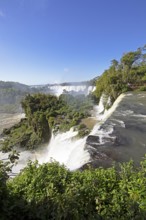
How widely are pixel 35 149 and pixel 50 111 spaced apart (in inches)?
194

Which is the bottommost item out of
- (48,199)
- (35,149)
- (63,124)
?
(35,149)

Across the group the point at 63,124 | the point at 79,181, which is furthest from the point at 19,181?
the point at 63,124

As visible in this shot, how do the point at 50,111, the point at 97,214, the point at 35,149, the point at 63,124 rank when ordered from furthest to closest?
the point at 50,111 → the point at 35,149 → the point at 63,124 → the point at 97,214

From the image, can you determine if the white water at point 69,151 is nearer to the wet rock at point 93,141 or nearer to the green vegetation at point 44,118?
the wet rock at point 93,141

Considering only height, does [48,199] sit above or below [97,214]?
above

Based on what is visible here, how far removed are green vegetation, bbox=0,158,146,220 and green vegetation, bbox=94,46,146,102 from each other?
2091 centimetres

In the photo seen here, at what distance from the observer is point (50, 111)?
75.4 feet

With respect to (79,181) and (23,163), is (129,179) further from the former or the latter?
(23,163)

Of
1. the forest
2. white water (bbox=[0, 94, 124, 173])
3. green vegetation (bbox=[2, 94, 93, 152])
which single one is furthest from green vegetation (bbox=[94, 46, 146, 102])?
the forest

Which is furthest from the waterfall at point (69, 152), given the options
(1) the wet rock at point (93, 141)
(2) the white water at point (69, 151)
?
(1) the wet rock at point (93, 141)

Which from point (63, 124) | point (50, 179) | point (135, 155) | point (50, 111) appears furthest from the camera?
point (50, 111)

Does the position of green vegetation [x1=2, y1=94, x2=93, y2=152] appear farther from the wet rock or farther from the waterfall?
the wet rock

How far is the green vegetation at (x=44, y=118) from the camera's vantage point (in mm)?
19569

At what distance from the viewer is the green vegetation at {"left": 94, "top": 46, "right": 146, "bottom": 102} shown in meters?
25.4
